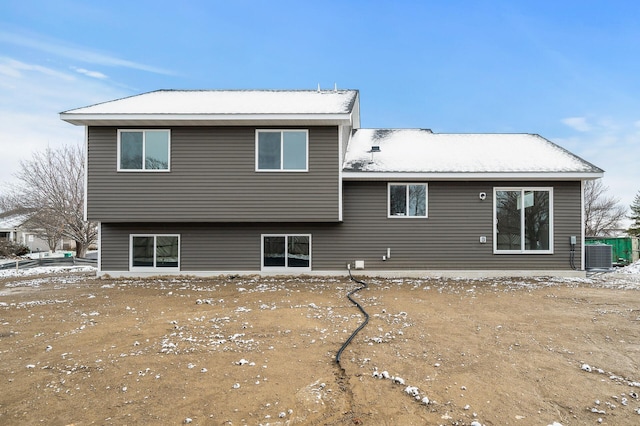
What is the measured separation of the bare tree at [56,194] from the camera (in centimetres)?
2288

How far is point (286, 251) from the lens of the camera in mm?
10672

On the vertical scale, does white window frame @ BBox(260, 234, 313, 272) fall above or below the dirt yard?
above

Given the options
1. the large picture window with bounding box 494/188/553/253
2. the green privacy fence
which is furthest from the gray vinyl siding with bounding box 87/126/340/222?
the green privacy fence

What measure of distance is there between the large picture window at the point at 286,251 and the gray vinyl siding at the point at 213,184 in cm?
88

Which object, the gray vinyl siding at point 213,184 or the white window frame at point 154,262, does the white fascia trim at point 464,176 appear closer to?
the gray vinyl siding at point 213,184

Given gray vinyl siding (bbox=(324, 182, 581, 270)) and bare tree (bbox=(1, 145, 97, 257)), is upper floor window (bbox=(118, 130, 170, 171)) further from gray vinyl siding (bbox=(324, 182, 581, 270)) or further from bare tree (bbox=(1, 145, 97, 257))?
bare tree (bbox=(1, 145, 97, 257))

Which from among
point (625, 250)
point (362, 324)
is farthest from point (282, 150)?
point (625, 250)

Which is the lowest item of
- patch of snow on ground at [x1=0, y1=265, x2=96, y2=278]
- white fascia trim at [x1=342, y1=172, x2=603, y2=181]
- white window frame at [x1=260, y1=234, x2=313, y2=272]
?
patch of snow on ground at [x1=0, y1=265, x2=96, y2=278]

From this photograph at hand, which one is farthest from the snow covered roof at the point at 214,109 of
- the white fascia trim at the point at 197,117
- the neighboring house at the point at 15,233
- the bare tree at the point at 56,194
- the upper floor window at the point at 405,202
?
the neighboring house at the point at 15,233

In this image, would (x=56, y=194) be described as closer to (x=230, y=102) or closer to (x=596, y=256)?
(x=230, y=102)

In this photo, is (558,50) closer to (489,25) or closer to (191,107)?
(489,25)

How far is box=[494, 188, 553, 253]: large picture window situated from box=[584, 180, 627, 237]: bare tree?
28801 mm

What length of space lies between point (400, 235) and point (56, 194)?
77.4ft

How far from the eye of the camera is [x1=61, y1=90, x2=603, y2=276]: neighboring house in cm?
998
